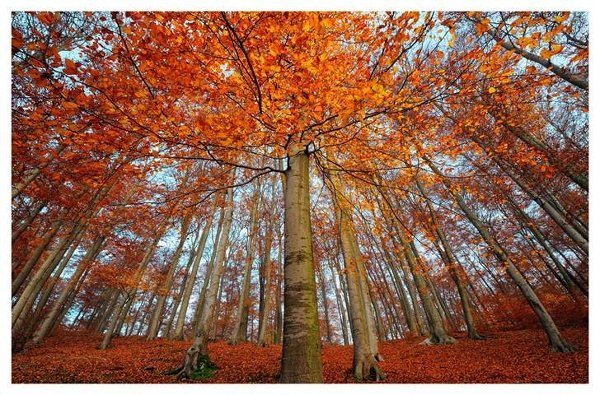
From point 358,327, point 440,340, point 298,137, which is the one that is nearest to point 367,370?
point 358,327

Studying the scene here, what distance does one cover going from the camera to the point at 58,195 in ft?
20.9

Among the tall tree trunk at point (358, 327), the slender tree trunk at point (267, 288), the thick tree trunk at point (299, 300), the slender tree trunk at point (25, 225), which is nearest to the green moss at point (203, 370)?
the tall tree trunk at point (358, 327)

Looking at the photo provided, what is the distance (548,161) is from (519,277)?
8.76 feet

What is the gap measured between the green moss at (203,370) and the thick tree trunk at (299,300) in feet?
12.1

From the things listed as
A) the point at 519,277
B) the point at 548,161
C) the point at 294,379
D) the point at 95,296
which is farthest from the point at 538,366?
the point at 95,296

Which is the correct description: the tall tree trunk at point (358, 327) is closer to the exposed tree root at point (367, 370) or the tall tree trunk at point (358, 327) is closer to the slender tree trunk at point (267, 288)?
the exposed tree root at point (367, 370)

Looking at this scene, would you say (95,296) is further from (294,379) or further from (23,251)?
(294,379)

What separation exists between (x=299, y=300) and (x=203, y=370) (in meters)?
4.04

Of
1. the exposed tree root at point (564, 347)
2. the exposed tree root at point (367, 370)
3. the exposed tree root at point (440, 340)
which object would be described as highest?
the exposed tree root at point (440, 340)

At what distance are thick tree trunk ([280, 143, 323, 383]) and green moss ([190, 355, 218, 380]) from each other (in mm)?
3679

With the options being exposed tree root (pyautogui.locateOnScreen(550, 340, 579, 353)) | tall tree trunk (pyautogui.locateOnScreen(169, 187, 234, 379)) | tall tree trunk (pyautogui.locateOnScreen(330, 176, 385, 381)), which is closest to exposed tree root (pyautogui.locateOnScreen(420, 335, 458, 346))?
exposed tree root (pyautogui.locateOnScreen(550, 340, 579, 353))

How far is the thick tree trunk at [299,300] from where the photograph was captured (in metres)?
2.62

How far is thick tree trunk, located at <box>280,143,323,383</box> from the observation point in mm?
2617

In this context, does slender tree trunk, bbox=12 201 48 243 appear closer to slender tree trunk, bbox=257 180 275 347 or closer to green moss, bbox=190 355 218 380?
green moss, bbox=190 355 218 380
